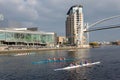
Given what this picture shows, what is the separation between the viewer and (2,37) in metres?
179

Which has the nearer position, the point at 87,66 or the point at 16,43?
the point at 87,66

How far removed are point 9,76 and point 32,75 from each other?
4479mm

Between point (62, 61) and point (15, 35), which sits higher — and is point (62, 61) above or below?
below

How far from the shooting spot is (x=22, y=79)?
159 ft

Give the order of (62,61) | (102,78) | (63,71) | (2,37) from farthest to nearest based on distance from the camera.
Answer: (2,37)
(62,61)
(63,71)
(102,78)

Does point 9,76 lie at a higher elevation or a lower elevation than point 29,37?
lower

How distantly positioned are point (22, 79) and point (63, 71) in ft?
39.5

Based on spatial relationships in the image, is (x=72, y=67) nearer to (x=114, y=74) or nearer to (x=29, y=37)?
(x=114, y=74)

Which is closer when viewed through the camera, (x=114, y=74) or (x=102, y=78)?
(x=102, y=78)

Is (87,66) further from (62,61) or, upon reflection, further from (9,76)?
(9,76)

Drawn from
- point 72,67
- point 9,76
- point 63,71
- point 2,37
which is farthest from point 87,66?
point 2,37

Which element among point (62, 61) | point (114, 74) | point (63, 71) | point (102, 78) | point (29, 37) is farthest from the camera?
point (29, 37)

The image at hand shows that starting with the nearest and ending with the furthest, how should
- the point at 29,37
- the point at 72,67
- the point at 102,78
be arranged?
1. the point at 102,78
2. the point at 72,67
3. the point at 29,37

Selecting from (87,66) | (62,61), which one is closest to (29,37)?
(62,61)
